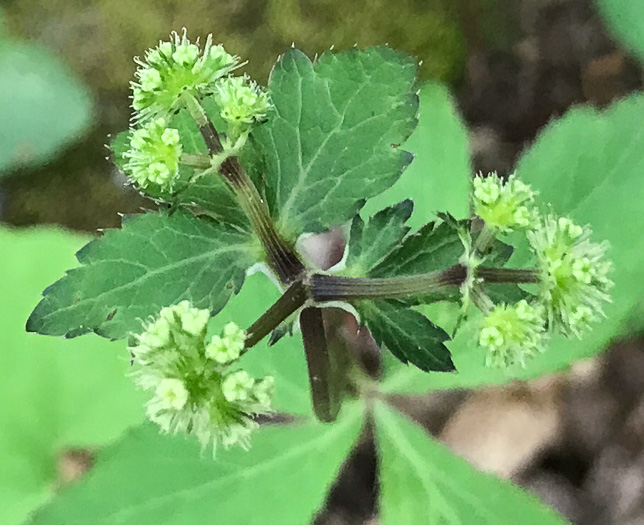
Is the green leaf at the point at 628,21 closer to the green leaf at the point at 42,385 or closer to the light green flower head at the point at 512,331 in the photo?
the light green flower head at the point at 512,331

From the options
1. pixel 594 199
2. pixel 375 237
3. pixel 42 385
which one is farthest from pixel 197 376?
pixel 42 385

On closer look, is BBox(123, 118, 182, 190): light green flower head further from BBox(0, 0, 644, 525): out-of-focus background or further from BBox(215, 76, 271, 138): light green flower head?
BBox(0, 0, 644, 525): out-of-focus background

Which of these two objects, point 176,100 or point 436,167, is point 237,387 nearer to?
point 176,100

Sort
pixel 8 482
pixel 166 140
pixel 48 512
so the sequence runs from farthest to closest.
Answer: pixel 8 482 < pixel 48 512 < pixel 166 140

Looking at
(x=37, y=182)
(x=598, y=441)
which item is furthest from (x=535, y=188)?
(x=37, y=182)

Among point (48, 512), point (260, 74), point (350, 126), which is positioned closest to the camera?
point (350, 126)

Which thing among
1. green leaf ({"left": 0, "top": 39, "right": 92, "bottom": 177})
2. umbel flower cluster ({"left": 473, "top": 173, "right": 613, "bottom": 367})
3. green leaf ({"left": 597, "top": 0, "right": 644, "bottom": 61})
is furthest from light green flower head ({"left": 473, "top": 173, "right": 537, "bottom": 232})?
green leaf ({"left": 0, "top": 39, "right": 92, "bottom": 177})

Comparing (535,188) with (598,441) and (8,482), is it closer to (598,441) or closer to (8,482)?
(598,441)
